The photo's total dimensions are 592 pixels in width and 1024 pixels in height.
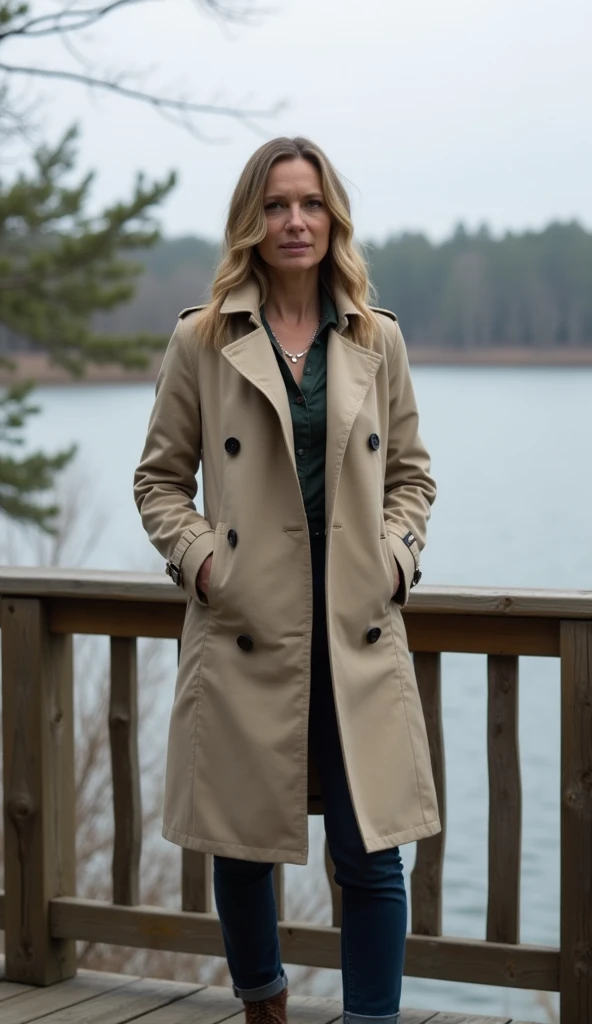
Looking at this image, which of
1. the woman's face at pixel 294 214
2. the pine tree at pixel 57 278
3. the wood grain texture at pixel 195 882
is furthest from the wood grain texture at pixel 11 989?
the pine tree at pixel 57 278

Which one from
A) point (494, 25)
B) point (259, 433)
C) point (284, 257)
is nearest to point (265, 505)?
point (259, 433)

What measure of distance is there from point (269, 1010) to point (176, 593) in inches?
33.9

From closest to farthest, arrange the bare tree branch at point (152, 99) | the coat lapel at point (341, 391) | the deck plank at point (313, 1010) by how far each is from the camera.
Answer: the coat lapel at point (341, 391) < the deck plank at point (313, 1010) < the bare tree branch at point (152, 99)

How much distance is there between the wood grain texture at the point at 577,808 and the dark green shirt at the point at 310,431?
25.1 inches

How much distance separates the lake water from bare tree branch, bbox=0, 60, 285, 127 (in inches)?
100

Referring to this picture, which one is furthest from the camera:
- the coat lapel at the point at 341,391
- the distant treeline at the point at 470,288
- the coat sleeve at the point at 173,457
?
the distant treeline at the point at 470,288

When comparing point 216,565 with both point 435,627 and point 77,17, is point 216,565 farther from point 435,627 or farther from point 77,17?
point 77,17

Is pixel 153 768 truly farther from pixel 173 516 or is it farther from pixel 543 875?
pixel 173 516

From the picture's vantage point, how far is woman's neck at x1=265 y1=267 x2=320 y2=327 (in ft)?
7.88

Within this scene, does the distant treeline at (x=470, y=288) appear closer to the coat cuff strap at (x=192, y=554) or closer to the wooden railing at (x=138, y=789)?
the wooden railing at (x=138, y=789)

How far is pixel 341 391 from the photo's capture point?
2.29 metres

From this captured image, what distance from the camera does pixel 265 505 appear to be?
7.47 feet

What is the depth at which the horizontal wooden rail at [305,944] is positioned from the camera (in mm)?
2684

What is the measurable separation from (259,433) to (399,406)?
1.05 ft
